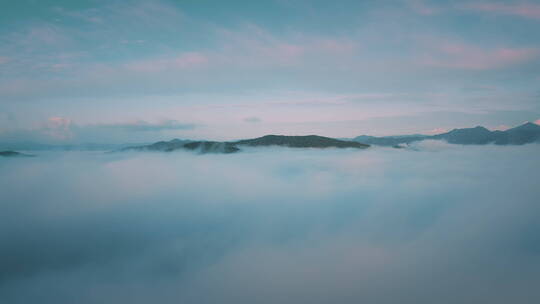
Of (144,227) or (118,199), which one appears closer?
(144,227)

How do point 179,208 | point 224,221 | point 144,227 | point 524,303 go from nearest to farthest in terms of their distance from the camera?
point 524,303, point 144,227, point 224,221, point 179,208

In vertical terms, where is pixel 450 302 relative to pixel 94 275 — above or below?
above

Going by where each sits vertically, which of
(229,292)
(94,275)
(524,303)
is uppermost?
(524,303)

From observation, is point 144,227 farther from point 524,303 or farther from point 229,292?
point 524,303

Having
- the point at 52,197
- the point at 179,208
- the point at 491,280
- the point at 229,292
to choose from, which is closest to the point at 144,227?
the point at 179,208

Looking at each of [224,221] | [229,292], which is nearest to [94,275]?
[229,292]

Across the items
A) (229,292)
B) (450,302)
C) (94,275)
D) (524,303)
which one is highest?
(524,303)

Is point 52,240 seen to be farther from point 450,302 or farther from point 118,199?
point 450,302

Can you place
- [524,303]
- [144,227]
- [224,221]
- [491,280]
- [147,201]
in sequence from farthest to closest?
[147,201] < [224,221] < [144,227] < [491,280] < [524,303]

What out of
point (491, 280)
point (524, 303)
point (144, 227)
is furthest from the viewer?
point (144, 227)
